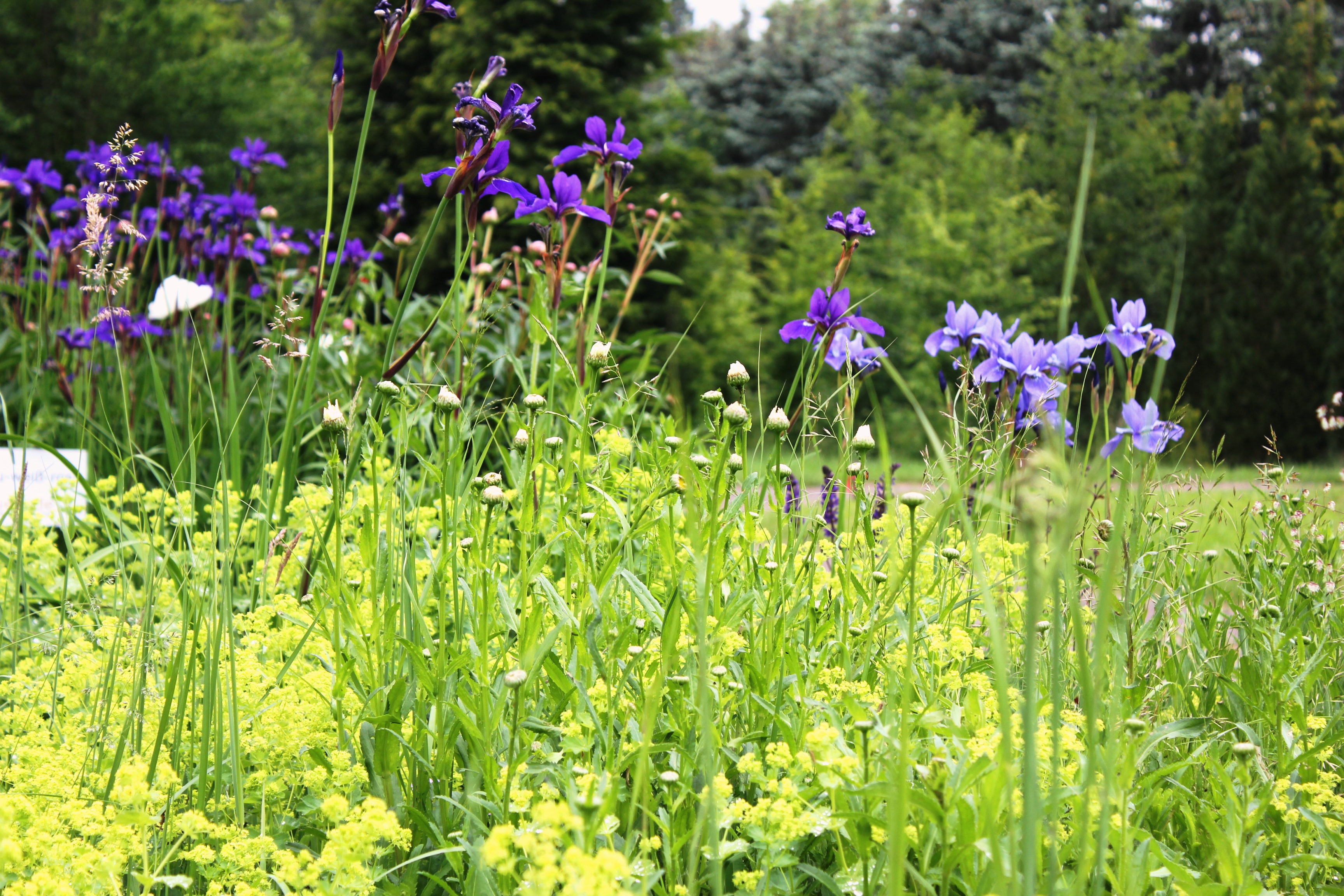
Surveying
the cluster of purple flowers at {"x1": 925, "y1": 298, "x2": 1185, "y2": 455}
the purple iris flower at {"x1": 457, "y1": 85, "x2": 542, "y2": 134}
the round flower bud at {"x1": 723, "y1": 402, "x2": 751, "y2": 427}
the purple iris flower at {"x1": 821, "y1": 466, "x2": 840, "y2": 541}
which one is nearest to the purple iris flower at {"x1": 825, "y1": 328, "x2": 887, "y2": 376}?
the cluster of purple flowers at {"x1": 925, "y1": 298, "x2": 1185, "y2": 455}

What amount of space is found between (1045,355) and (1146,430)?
0.24 meters

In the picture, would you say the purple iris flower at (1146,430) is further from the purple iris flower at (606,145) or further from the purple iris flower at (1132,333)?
the purple iris flower at (606,145)

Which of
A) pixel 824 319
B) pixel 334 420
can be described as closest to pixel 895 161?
pixel 824 319

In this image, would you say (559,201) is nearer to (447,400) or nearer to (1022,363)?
(447,400)

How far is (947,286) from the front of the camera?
14.5 m

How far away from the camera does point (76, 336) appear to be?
11.7 ft

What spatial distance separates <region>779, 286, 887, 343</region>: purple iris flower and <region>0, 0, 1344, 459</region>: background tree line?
6117mm

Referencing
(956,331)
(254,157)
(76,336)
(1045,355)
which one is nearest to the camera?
(1045,355)

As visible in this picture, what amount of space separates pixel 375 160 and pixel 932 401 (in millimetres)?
8465

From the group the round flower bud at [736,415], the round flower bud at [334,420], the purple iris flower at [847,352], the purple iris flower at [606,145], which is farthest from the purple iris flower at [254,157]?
the round flower bud at [736,415]

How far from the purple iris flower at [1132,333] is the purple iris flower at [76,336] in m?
3.29

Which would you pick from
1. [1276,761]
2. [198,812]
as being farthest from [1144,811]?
[198,812]

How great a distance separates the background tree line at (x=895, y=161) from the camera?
1091 cm

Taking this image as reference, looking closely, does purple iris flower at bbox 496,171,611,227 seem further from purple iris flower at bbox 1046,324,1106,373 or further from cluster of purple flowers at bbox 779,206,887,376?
purple iris flower at bbox 1046,324,1106,373
